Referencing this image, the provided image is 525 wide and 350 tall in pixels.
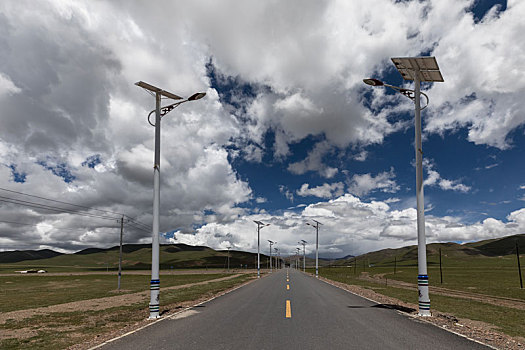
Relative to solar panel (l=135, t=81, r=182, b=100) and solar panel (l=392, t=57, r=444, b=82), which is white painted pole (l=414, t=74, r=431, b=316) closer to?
solar panel (l=392, t=57, r=444, b=82)

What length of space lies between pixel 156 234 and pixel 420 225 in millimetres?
11369

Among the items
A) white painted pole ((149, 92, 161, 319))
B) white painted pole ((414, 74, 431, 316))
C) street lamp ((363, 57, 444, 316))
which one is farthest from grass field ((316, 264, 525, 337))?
white painted pole ((149, 92, 161, 319))

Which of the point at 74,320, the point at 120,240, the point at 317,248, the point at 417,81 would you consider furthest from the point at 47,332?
the point at 317,248

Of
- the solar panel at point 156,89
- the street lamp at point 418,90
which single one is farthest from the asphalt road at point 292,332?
the solar panel at point 156,89

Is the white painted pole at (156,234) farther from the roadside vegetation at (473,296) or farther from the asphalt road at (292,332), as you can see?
the roadside vegetation at (473,296)

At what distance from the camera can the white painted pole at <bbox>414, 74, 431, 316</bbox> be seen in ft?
44.2

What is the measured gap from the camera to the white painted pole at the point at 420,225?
44.2 ft

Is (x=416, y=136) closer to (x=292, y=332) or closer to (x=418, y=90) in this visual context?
(x=418, y=90)

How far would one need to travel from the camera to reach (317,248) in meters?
67.4

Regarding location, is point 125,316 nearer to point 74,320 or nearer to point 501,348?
point 74,320

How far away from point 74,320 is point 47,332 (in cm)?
276

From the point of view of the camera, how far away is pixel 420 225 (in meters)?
14.3

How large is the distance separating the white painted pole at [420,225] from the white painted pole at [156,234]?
1063cm

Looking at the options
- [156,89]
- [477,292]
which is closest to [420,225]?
[156,89]
